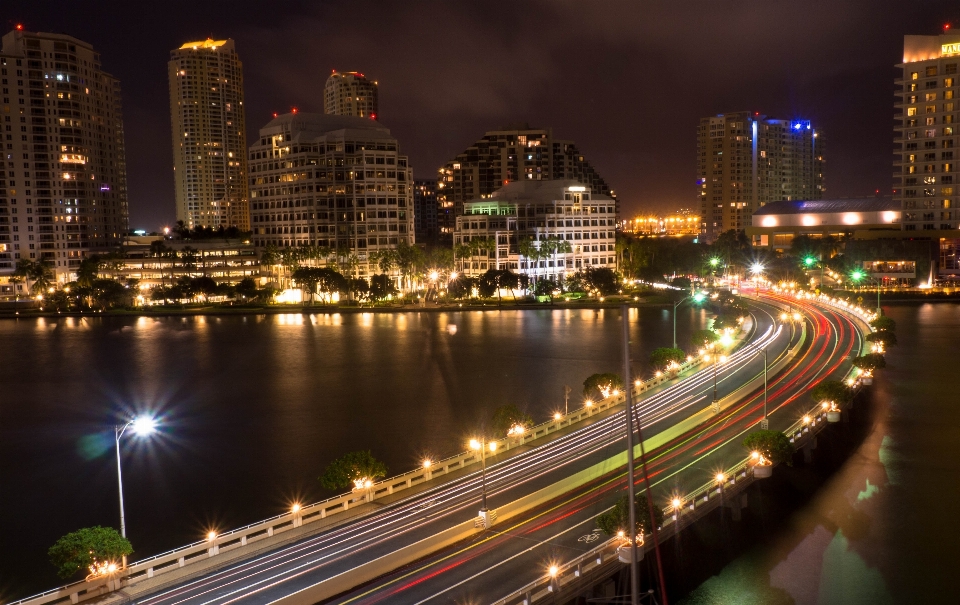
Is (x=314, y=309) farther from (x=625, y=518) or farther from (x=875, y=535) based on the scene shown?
(x=625, y=518)

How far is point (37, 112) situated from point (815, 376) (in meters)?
115

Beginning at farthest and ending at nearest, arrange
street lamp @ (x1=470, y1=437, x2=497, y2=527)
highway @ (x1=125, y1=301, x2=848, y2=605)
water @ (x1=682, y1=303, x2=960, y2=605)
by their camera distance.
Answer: water @ (x1=682, y1=303, x2=960, y2=605) → street lamp @ (x1=470, y1=437, x2=497, y2=527) → highway @ (x1=125, y1=301, x2=848, y2=605)

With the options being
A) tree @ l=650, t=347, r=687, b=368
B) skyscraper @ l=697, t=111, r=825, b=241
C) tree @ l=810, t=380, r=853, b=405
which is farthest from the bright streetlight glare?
skyscraper @ l=697, t=111, r=825, b=241

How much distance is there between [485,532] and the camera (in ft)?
73.0

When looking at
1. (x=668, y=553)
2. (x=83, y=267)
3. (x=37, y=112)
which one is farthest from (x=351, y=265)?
(x=668, y=553)

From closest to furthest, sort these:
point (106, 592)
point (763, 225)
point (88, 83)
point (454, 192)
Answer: point (106, 592)
point (88, 83)
point (763, 225)
point (454, 192)

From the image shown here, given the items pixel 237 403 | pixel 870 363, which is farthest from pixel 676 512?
pixel 237 403

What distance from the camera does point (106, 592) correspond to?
19516 mm

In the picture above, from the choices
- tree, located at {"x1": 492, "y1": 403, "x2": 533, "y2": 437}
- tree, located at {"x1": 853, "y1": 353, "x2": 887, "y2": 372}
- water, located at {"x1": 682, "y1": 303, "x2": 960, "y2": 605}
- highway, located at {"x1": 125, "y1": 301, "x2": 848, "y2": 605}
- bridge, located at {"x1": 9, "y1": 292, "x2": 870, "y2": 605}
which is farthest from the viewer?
tree, located at {"x1": 853, "y1": 353, "x2": 887, "y2": 372}

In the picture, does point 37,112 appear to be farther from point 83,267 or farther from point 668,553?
point 668,553

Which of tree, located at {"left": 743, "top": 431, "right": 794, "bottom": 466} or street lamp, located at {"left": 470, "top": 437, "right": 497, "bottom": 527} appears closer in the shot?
street lamp, located at {"left": 470, "top": 437, "right": 497, "bottom": 527}

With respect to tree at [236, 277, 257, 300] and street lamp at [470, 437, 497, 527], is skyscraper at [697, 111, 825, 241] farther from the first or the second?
street lamp at [470, 437, 497, 527]

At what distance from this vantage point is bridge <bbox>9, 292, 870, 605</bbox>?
1920cm

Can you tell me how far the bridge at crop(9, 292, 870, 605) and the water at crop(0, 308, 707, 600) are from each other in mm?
5750
